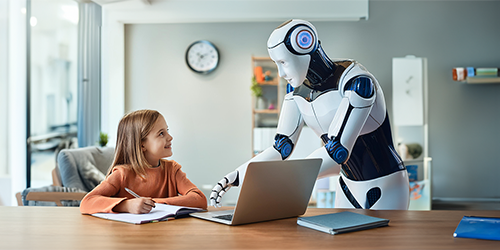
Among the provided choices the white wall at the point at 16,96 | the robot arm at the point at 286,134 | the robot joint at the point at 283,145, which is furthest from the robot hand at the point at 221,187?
the white wall at the point at 16,96

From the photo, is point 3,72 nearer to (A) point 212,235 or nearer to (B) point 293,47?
(B) point 293,47

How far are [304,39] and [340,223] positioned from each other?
67 cm

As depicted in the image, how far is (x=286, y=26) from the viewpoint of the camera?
1425 millimetres

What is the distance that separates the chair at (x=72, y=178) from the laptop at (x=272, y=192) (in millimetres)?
1559

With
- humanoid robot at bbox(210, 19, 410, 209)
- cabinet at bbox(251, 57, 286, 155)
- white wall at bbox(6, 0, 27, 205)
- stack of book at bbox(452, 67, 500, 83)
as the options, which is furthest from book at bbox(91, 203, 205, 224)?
stack of book at bbox(452, 67, 500, 83)

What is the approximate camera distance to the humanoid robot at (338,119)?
1384 millimetres

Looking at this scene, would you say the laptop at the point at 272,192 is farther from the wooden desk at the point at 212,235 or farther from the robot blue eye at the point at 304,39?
the robot blue eye at the point at 304,39

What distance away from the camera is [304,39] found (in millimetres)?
1448

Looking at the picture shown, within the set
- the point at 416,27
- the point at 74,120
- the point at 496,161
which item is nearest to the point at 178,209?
the point at 74,120

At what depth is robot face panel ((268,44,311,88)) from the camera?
1.45 metres

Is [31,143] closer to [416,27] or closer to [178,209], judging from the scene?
[178,209]

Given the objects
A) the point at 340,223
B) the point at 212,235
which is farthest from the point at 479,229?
the point at 212,235

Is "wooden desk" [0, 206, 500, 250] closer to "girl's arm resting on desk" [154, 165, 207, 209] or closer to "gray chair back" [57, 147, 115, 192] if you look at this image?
"girl's arm resting on desk" [154, 165, 207, 209]

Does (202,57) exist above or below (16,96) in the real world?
above
